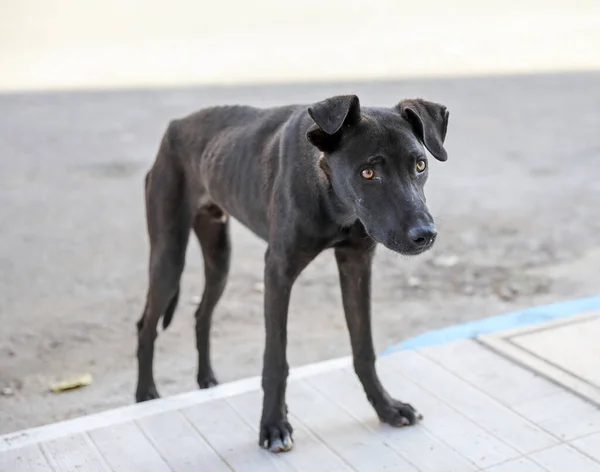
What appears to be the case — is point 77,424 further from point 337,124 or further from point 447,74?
point 447,74

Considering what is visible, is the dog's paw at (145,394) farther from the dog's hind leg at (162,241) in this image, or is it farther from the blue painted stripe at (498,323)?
the blue painted stripe at (498,323)

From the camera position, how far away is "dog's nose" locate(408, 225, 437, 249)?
111 inches

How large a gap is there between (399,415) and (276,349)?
Answer: 0.57 metres

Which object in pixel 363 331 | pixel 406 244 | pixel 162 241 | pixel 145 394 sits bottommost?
pixel 145 394

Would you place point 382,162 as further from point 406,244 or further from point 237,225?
point 237,225

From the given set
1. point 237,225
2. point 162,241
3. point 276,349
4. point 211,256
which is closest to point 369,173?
point 276,349

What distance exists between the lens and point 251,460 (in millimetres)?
3305

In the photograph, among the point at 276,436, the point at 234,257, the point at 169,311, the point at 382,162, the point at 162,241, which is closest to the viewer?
the point at 382,162

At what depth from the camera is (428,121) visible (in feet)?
10.1

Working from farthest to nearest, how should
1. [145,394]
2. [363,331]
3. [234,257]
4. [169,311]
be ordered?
[234,257] → [169,311] → [145,394] → [363,331]

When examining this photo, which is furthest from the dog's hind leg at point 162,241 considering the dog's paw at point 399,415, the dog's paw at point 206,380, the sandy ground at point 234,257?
the dog's paw at point 399,415

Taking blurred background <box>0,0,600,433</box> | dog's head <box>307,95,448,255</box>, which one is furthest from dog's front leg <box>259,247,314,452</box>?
blurred background <box>0,0,600,433</box>

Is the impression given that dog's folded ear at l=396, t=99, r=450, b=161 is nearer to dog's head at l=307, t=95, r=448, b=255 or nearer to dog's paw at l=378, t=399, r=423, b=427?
dog's head at l=307, t=95, r=448, b=255

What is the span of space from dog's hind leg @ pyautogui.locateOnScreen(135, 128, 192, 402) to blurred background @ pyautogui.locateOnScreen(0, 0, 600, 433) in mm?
446
